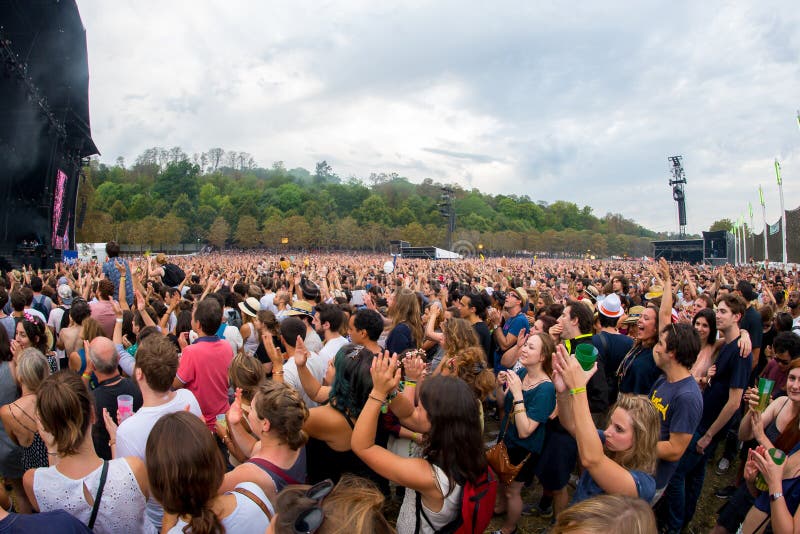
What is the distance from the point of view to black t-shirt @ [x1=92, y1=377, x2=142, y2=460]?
10.6 feet

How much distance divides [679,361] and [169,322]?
19.6 ft

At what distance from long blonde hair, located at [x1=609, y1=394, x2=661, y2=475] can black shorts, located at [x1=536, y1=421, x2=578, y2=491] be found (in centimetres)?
116

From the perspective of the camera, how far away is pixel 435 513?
2.27 metres

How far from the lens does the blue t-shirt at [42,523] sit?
173 cm

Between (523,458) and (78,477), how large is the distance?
113 inches

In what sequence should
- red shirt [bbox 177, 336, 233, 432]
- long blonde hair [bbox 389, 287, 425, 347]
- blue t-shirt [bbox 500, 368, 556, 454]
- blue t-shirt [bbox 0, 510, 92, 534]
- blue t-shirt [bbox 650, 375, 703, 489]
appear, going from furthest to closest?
long blonde hair [bbox 389, 287, 425, 347] < red shirt [bbox 177, 336, 233, 432] < blue t-shirt [bbox 500, 368, 556, 454] < blue t-shirt [bbox 650, 375, 703, 489] < blue t-shirt [bbox 0, 510, 92, 534]

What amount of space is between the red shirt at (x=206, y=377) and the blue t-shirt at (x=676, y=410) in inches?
129

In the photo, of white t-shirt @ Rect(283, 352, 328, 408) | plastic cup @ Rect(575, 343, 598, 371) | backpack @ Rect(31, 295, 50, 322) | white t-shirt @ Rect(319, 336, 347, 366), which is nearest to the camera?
plastic cup @ Rect(575, 343, 598, 371)

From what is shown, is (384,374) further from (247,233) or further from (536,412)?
(247,233)

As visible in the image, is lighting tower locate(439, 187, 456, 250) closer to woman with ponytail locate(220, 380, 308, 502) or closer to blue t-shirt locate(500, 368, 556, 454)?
blue t-shirt locate(500, 368, 556, 454)

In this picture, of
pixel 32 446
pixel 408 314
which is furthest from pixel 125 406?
pixel 408 314

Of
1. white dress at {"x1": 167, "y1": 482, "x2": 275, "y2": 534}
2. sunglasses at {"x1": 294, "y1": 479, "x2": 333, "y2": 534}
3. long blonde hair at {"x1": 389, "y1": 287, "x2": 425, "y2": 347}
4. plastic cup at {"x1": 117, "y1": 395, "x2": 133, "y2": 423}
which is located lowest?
white dress at {"x1": 167, "y1": 482, "x2": 275, "y2": 534}

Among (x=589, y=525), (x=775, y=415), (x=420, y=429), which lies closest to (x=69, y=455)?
(x=420, y=429)

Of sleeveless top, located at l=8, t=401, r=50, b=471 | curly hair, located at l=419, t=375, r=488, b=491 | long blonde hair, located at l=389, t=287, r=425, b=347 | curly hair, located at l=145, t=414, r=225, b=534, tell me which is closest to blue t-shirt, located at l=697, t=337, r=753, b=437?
long blonde hair, located at l=389, t=287, r=425, b=347
